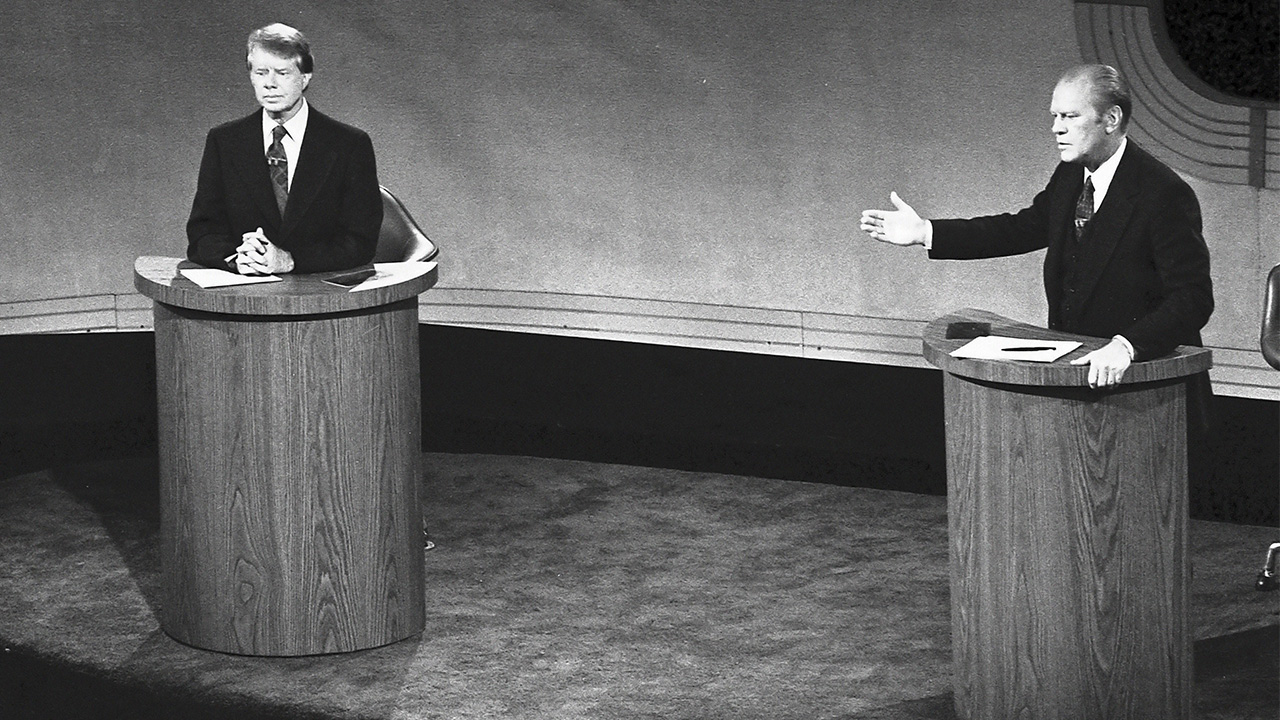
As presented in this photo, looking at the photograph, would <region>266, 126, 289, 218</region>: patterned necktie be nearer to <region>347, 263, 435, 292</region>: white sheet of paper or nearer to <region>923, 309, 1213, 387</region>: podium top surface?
<region>347, 263, 435, 292</region>: white sheet of paper

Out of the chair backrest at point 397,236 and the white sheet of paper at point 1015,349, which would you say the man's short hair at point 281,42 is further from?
the white sheet of paper at point 1015,349

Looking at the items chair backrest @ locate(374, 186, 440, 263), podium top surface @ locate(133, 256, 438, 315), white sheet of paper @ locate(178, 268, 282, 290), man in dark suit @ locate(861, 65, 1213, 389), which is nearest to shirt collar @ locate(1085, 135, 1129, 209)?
man in dark suit @ locate(861, 65, 1213, 389)

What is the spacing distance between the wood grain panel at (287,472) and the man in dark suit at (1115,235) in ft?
4.74

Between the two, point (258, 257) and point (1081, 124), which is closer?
point (1081, 124)

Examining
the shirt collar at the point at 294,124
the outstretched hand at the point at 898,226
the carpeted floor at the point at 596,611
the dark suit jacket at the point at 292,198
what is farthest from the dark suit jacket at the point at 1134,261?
the shirt collar at the point at 294,124

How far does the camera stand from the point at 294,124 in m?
5.55

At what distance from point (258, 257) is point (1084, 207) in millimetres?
2237

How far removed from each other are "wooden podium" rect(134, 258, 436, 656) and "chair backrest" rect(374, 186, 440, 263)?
59 cm

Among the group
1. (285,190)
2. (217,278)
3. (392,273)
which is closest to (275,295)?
(217,278)

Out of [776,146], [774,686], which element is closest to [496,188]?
[776,146]

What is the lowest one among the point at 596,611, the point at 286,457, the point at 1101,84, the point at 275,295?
the point at 596,611

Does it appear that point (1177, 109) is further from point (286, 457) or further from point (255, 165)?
point (286, 457)

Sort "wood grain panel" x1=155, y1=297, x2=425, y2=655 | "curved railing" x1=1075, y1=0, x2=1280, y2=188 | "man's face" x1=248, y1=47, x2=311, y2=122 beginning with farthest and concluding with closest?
"curved railing" x1=1075, y1=0, x2=1280, y2=188, "man's face" x1=248, y1=47, x2=311, y2=122, "wood grain panel" x1=155, y1=297, x2=425, y2=655

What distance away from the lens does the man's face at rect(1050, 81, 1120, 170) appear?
4668 millimetres
